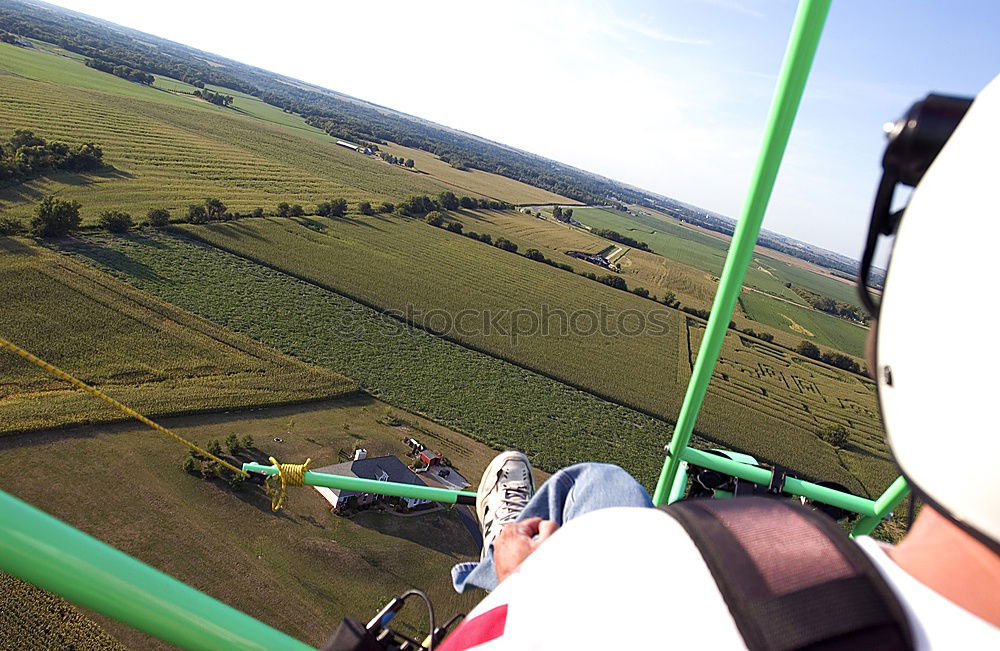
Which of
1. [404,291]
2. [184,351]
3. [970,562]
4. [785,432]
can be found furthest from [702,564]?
[404,291]

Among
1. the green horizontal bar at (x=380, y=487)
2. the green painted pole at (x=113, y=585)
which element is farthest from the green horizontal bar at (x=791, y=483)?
the green painted pole at (x=113, y=585)

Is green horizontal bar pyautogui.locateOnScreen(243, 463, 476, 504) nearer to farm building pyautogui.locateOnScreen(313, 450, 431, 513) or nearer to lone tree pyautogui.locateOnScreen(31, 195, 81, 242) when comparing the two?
farm building pyautogui.locateOnScreen(313, 450, 431, 513)

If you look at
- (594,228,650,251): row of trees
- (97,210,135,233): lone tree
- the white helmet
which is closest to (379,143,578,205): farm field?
(594,228,650,251): row of trees

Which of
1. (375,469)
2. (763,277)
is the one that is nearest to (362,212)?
(375,469)

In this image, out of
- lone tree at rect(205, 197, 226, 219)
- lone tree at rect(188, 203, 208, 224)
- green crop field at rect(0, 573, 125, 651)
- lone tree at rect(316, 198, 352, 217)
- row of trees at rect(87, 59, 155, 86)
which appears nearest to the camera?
green crop field at rect(0, 573, 125, 651)

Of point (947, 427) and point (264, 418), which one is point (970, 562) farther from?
point (264, 418)
